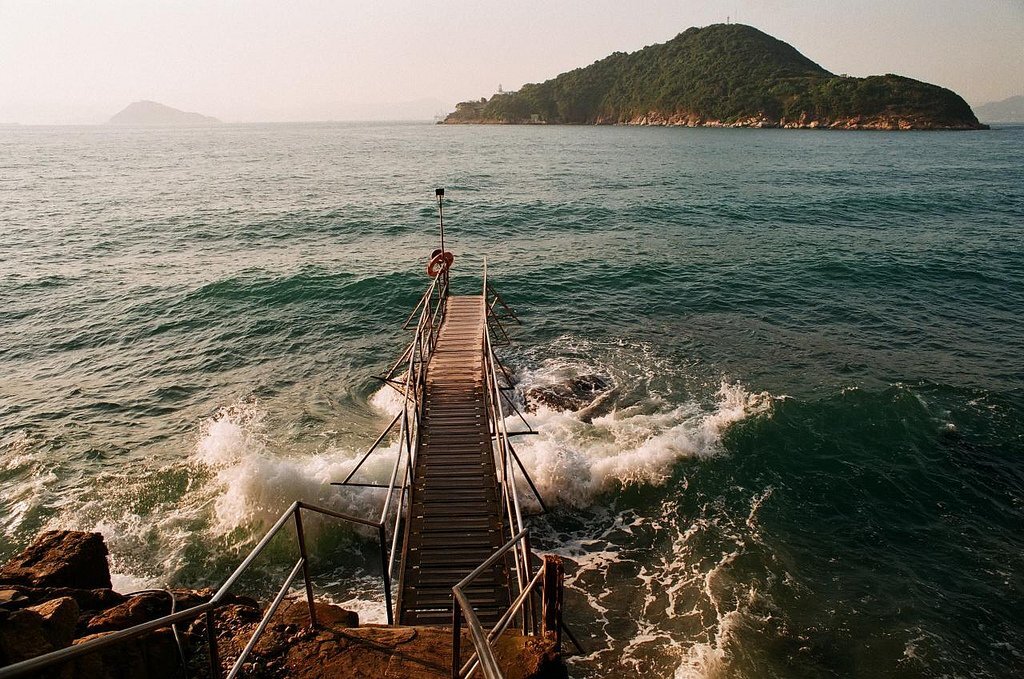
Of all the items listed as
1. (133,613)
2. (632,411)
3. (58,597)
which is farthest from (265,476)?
(632,411)

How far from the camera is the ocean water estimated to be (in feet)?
35.5

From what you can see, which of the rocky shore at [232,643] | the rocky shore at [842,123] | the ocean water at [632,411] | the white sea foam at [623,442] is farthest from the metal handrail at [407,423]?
the rocky shore at [842,123]

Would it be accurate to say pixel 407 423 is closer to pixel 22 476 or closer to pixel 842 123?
pixel 22 476

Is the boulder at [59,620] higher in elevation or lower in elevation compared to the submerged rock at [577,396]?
higher

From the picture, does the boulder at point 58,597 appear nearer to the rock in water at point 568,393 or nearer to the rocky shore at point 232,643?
the rocky shore at point 232,643

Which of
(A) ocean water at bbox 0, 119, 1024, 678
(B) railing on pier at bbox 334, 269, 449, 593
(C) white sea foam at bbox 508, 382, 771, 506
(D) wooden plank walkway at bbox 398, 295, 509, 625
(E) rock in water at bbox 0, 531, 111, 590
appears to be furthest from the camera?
(C) white sea foam at bbox 508, 382, 771, 506

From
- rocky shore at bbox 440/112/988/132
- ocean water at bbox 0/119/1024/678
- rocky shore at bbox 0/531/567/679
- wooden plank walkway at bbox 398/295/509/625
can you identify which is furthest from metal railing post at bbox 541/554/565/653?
rocky shore at bbox 440/112/988/132

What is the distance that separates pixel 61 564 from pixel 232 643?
3.88 metres

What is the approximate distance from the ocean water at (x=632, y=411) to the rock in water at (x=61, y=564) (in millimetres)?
3059

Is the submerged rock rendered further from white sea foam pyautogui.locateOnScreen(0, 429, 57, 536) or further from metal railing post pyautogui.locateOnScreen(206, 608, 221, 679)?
white sea foam pyautogui.locateOnScreen(0, 429, 57, 536)

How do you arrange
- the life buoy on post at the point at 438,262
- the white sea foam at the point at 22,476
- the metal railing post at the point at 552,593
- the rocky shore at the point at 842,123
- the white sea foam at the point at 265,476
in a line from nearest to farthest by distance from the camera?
the metal railing post at the point at 552,593 → the white sea foam at the point at 22,476 → the white sea foam at the point at 265,476 → the life buoy on post at the point at 438,262 → the rocky shore at the point at 842,123

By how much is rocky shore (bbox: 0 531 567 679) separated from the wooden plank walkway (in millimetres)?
1819

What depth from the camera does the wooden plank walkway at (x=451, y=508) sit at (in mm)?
8859

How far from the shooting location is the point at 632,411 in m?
17.4
